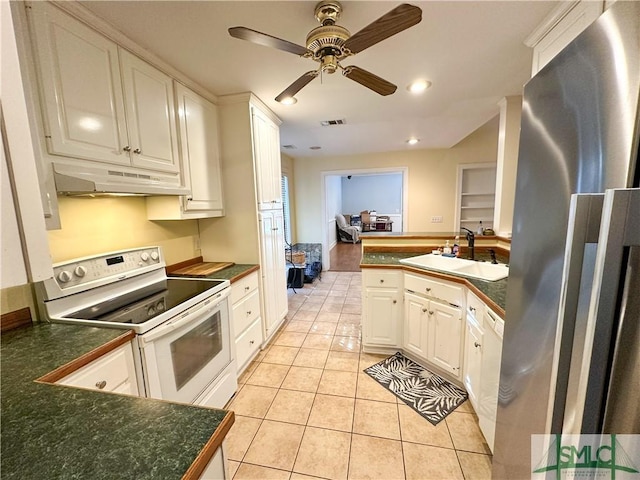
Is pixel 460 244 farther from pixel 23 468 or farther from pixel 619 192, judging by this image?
pixel 23 468

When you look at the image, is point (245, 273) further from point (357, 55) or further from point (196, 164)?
point (357, 55)

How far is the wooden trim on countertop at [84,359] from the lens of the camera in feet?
3.02

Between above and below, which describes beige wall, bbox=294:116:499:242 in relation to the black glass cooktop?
above

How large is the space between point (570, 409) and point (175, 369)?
164 cm

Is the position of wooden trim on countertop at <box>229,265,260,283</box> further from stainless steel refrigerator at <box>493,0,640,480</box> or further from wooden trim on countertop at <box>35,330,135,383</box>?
stainless steel refrigerator at <box>493,0,640,480</box>

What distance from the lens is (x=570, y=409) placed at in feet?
1.68

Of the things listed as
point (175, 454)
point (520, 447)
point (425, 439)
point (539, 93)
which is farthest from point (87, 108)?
point (425, 439)

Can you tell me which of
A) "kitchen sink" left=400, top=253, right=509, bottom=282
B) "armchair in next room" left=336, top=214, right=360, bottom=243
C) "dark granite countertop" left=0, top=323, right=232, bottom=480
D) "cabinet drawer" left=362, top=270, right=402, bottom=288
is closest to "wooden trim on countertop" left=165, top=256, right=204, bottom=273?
"dark granite countertop" left=0, top=323, right=232, bottom=480

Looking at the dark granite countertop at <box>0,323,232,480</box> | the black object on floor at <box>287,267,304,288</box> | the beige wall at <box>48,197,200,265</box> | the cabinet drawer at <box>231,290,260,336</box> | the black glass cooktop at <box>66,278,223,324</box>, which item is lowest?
the black object on floor at <box>287,267,304,288</box>

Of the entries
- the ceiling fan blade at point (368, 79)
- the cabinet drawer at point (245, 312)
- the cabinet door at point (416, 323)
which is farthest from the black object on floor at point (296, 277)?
the ceiling fan blade at point (368, 79)

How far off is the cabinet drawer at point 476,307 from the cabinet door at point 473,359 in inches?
1.7

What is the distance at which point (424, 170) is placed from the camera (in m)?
4.95

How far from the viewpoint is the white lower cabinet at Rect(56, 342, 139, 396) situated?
3.34 ft

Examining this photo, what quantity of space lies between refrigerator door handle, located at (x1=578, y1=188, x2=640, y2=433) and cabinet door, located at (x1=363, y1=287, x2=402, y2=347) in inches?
77.1
